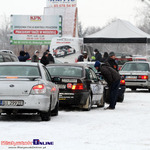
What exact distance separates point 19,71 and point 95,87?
421 cm

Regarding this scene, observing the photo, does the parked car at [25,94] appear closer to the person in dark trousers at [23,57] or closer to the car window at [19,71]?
the car window at [19,71]

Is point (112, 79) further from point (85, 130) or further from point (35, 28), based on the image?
point (35, 28)

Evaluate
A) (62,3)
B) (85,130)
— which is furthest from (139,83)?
(62,3)

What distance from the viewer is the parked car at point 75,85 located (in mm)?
16031

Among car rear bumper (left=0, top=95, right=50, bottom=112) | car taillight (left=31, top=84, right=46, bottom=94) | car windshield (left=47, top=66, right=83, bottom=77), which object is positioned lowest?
car rear bumper (left=0, top=95, right=50, bottom=112)

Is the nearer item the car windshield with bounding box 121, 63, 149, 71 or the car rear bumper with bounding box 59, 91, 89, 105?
the car rear bumper with bounding box 59, 91, 89, 105

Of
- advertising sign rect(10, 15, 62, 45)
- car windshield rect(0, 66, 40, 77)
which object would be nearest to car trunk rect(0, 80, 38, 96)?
car windshield rect(0, 66, 40, 77)

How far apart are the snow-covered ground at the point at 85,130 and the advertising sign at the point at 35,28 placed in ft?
131

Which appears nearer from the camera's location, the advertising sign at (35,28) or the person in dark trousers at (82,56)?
the person in dark trousers at (82,56)

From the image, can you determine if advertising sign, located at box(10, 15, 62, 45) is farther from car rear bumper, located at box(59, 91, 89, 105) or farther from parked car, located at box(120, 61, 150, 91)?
car rear bumper, located at box(59, 91, 89, 105)

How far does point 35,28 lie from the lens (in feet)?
182

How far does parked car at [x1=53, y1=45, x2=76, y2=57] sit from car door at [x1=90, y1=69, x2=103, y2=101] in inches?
942

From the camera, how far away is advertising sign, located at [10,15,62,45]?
5509 centimetres

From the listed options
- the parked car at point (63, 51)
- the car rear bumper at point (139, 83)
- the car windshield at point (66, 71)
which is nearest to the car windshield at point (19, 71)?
the car windshield at point (66, 71)
